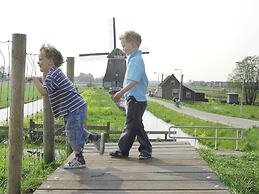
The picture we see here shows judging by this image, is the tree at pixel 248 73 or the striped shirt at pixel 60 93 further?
the tree at pixel 248 73

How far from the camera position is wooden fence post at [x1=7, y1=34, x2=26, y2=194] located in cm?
425

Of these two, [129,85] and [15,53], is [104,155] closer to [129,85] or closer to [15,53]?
[129,85]

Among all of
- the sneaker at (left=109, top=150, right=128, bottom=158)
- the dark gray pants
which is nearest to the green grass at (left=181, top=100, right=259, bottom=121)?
the dark gray pants

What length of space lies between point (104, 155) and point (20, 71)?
6.59 feet

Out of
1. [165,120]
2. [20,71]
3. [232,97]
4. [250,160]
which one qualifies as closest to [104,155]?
[20,71]

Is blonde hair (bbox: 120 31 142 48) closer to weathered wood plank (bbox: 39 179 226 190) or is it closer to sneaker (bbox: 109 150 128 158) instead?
→ sneaker (bbox: 109 150 128 158)

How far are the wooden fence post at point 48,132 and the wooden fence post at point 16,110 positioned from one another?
1.65 meters

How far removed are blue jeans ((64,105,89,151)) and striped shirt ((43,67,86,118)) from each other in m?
0.06

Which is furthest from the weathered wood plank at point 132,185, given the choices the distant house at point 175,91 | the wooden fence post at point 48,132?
the distant house at point 175,91

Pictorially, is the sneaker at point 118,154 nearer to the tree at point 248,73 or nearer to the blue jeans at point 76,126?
the blue jeans at point 76,126

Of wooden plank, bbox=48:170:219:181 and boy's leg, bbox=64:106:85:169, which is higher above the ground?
boy's leg, bbox=64:106:85:169

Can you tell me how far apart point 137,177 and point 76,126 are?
1.01 meters

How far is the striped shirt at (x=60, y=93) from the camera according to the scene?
4.77 metres

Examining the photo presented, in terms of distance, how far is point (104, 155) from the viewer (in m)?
5.81
